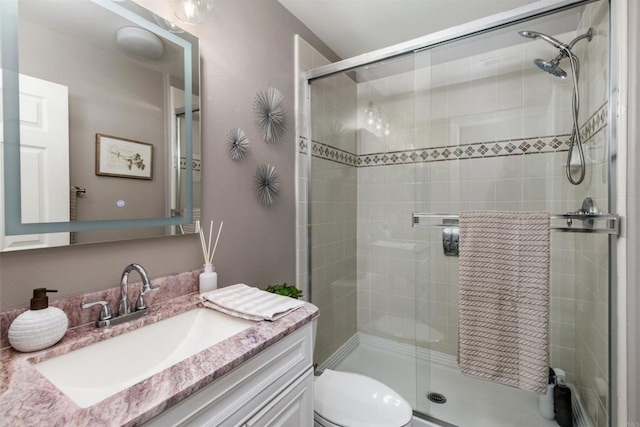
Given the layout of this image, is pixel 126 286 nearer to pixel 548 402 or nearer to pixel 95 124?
pixel 95 124

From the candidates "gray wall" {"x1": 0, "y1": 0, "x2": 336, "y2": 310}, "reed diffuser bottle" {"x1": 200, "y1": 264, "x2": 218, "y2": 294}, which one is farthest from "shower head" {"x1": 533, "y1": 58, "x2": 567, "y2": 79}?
"reed diffuser bottle" {"x1": 200, "y1": 264, "x2": 218, "y2": 294}

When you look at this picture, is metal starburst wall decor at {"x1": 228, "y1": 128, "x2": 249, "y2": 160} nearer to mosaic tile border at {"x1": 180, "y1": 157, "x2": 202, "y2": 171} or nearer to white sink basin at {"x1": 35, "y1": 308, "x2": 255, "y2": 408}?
mosaic tile border at {"x1": 180, "y1": 157, "x2": 202, "y2": 171}

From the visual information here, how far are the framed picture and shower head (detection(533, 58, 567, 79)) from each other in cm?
199

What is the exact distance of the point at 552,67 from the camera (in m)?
1.55

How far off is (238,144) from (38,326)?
994mm

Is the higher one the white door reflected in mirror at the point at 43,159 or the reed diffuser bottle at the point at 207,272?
the white door reflected in mirror at the point at 43,159

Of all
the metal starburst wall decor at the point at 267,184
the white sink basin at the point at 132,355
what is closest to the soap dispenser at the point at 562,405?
the white sink basin at the point at 132,355

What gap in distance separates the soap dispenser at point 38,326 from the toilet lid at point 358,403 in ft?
3.24

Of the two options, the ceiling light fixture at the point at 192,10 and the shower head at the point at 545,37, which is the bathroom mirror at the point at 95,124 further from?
the shower head at the point at 545,37

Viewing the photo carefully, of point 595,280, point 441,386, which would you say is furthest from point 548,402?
point 595,280

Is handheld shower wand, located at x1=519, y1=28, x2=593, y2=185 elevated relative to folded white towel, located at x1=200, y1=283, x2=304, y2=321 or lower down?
elevated

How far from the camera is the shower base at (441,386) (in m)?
1.63

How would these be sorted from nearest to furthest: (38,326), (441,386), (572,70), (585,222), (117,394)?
1. (117,394)
2. (38,326)
3. (585,222)
4. (572,70)
5. (441,386)

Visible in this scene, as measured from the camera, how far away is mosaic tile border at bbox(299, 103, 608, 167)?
4.67 ft
